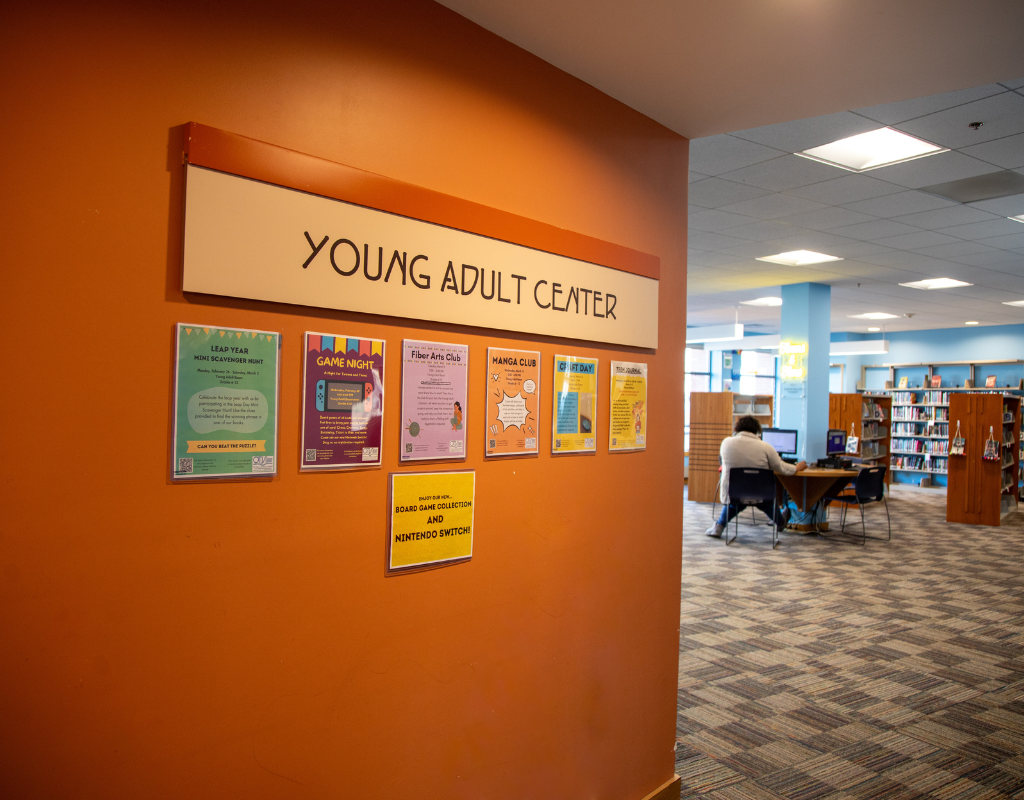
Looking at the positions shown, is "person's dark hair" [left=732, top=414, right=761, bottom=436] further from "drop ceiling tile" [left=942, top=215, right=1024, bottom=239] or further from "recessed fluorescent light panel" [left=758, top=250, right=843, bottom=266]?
"drop ceiling tile" [left=942, top=215, right=1024, bottom=239]

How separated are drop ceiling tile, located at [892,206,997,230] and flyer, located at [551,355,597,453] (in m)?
4.91

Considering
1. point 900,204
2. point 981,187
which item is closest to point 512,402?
point 981,187

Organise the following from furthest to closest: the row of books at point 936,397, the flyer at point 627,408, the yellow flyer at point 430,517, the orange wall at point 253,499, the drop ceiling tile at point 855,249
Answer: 1. the row of books at point 936,397
2. the drop ceiling tile at point 855,249
3. the flyer at point 627,408
4. the yellow flyer at point 430,517
5. the orange wall at point 253,499

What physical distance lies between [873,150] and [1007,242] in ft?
10.9

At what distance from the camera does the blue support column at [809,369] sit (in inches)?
368

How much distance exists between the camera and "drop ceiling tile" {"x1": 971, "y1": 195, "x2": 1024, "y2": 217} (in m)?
5.37

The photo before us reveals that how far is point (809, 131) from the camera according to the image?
410 centimetres

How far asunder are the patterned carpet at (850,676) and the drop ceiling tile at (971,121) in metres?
3.18

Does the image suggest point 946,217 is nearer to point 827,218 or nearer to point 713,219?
point 827,218

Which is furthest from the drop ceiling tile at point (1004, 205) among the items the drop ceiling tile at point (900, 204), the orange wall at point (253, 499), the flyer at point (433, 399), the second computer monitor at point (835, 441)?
the flyer at point (433, 399)

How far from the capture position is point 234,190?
147cm

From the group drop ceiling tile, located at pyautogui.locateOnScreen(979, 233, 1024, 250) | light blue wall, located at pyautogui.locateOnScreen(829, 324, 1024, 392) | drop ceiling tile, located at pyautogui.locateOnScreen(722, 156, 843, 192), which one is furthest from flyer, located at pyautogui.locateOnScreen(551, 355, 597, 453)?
light blue wall, located at pyautogui.locateOnScreen(829, 324, 1024, 392)

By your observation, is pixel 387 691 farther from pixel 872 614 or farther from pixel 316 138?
pixel 872 614

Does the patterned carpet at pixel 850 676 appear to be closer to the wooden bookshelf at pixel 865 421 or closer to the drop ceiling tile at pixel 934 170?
the drop ceiling tile at pixel 934 170
